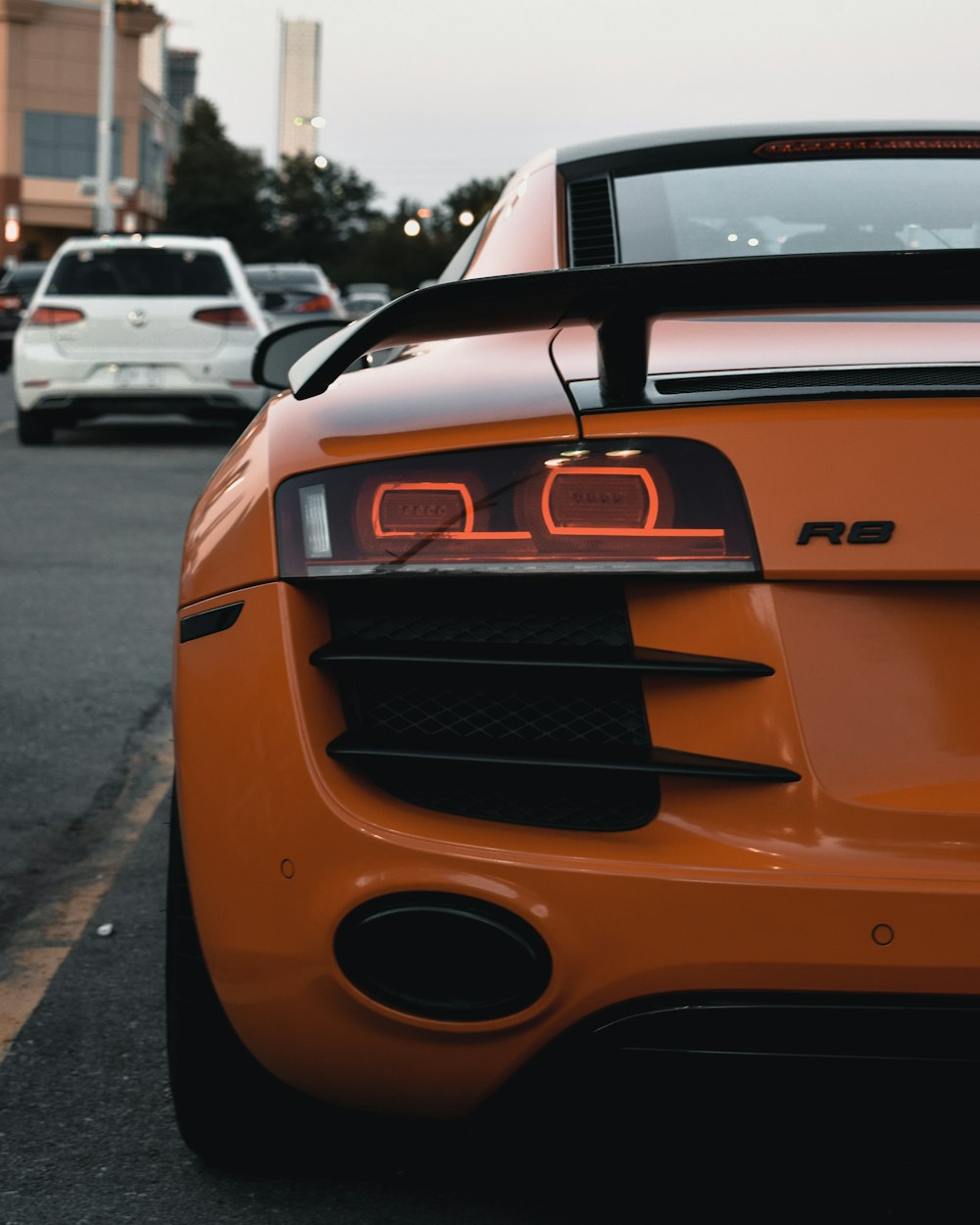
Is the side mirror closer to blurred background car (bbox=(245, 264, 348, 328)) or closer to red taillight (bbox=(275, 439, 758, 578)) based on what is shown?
red taillight (bbox=(275, 439, 758, 578))

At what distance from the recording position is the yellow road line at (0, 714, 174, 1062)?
3.33 m

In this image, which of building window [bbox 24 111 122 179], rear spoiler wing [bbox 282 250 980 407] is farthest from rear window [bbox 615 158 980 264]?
building window [bbox 24 111 122 179]

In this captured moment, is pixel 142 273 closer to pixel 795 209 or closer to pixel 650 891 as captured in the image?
pixel 795 209

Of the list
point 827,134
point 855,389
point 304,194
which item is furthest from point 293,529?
point 304,194

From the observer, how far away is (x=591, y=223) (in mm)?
3172

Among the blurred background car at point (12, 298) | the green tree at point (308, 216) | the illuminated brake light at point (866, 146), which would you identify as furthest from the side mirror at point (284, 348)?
the green tree at point (308, 216)

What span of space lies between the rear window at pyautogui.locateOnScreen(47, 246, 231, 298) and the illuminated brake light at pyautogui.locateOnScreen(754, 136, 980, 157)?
1163 cm

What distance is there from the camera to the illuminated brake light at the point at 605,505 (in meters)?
2.10

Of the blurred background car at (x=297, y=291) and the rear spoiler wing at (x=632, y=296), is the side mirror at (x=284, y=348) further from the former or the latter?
the blurred background car at (x=297, y=291)

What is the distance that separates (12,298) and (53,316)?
35.2 feet

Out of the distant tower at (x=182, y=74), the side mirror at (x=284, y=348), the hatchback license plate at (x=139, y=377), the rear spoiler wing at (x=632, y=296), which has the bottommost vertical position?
the hatchback license plate at (x=139, y=377)

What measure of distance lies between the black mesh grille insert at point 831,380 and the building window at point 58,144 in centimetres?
8383

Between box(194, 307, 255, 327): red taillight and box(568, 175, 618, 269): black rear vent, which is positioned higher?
box(568, 175, 618, 269): black rear vent

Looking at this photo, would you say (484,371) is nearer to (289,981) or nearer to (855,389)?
(855,389)
